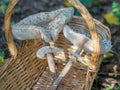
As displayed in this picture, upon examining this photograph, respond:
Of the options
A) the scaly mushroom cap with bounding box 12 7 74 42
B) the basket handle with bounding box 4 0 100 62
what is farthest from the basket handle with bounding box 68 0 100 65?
the scaly mushroom cap with bounding box 12 7 74 42

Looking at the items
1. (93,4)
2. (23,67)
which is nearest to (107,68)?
(23,67)

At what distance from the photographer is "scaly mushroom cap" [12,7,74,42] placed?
2.20 m

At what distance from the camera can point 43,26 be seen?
229 cm

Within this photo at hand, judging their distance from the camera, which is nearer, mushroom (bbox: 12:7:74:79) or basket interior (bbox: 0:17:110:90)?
mushroom (bbox: 12:7:74:79)

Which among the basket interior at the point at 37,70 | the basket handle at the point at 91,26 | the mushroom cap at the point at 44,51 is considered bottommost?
the basket interior at the point at 37,70

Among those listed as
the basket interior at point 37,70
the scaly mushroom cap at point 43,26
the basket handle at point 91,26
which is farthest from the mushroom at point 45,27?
the basket handle at point 91,26

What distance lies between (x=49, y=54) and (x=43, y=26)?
0.16m

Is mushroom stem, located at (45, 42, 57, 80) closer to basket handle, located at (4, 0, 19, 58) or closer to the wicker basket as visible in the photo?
the wicker basket

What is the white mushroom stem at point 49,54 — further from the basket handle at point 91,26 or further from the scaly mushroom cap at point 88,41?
the basket handle at point 91,26

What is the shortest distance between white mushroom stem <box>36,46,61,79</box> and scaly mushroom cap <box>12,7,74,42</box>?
0.07 m

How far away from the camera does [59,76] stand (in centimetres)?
235

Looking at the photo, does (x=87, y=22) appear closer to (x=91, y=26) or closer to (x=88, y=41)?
(x=91, y=26)

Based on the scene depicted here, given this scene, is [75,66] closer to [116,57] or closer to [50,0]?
[116,57]

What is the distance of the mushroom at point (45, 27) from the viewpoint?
220 cm
